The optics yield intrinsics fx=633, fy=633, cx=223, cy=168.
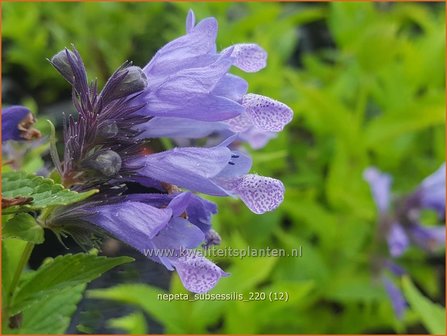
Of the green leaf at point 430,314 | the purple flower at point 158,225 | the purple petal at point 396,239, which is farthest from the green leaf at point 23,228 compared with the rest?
the purple petal at point 396,239

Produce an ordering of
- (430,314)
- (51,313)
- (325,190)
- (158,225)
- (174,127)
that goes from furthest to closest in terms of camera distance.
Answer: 1. (325,190)
2. (430,314)
3. (51,313)
4. (174,127)
5. (158,225)

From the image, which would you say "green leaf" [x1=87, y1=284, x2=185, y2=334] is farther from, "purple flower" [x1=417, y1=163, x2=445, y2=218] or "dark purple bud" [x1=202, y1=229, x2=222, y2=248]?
"purple flower" [x1=417, y1=163, x2=445, y2=218]

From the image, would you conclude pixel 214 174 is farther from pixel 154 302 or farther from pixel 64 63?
pixel 154 302

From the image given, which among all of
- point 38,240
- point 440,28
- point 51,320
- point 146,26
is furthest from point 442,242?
point 146,26

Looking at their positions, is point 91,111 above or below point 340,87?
above

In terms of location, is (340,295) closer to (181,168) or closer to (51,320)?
(51,320)

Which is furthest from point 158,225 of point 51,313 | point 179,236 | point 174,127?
point 51,313
